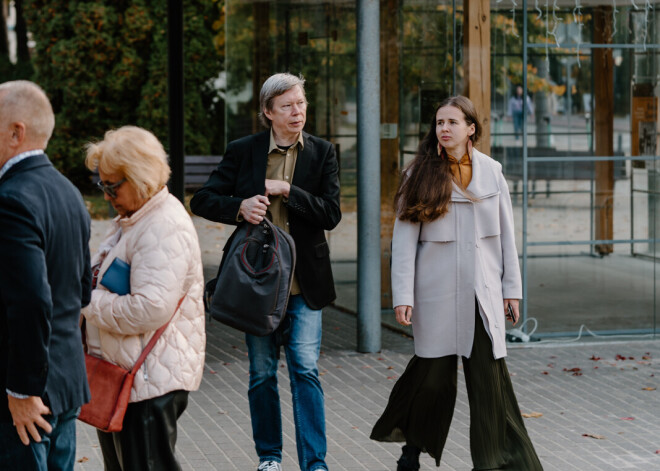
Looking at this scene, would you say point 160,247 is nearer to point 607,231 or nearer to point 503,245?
point 503,245

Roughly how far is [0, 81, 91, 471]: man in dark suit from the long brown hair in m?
2.00

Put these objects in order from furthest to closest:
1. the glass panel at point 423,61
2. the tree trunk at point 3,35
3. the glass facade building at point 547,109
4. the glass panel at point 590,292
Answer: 1. the tree trunk at point 3,35
2. the glass panel at point 590,292
3. the glass facade building at point 547,109
4. the glass panel at point 423,61

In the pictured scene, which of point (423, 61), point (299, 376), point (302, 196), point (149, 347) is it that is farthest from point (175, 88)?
point (149, 347)

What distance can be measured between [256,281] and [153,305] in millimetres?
1132

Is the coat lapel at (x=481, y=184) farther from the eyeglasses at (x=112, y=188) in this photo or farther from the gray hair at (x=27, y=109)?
the gray hair at (x=27, y=109)

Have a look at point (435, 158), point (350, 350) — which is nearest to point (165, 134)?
point (350, 350)

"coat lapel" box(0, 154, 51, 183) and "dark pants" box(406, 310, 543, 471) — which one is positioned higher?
"coat lapel" box(0, 154, 51, 183)

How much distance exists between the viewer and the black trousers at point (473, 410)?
17.6 ft

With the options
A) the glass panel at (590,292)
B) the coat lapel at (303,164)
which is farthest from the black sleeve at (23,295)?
the glass panel at (590,292)

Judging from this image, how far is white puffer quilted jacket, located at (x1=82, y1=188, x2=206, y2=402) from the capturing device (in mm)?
4062

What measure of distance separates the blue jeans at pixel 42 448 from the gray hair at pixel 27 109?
88 cm

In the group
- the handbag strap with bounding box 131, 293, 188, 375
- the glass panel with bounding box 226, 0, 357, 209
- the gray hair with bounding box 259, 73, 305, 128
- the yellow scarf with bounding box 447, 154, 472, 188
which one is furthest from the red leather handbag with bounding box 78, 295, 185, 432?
the glass panel with bounding box 226, 0, 357, 209

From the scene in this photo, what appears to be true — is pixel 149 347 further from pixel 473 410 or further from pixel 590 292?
pixel 590 292

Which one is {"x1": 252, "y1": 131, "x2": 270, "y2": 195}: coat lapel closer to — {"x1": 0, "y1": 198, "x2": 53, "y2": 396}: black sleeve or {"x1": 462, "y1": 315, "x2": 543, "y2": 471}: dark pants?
{"x1": 462, "y1": 315, "x2": 543, "y2": 471}: dark pants
